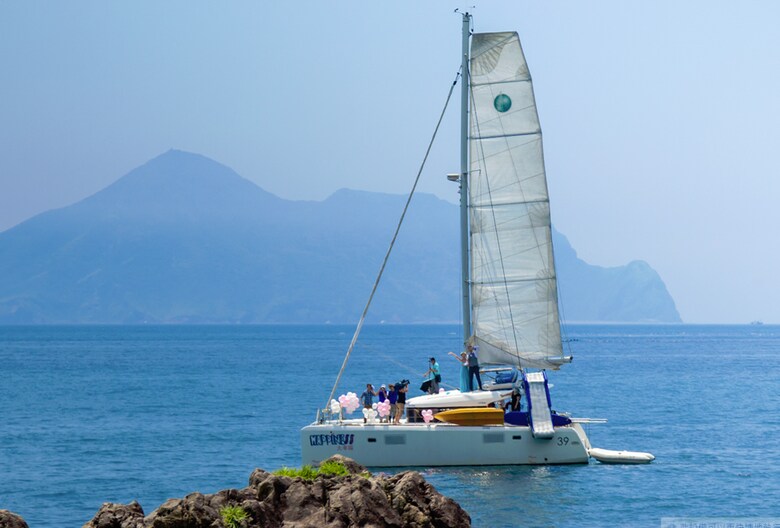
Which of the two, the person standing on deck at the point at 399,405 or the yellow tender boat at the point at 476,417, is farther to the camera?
the person standing on deck at the point at 399,405

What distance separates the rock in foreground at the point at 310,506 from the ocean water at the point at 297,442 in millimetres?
6237

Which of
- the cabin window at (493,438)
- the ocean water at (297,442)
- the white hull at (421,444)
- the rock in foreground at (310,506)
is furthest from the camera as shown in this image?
the cabin window at (493,438)

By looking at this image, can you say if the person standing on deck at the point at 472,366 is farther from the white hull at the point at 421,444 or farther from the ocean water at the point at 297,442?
the ocean water at the point at 297,442

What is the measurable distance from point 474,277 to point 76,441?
19.6 m

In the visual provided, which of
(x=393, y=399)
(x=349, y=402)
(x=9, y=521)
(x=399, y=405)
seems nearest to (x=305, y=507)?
(x=9, y=521)

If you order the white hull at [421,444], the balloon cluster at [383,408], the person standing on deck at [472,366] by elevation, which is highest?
the person standing on deck at [472,366]

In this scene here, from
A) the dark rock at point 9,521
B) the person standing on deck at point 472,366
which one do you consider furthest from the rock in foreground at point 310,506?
the person standing on deck at point 472,366

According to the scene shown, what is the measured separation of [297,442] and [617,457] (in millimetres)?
14826

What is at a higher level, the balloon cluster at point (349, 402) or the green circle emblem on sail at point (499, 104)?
the green circle emblem on sail at point (499, 104)

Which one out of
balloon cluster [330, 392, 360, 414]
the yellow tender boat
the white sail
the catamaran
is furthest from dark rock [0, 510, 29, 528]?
the white sail

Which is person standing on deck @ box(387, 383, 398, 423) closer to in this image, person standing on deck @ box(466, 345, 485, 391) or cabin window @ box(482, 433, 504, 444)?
cabin window @ box(482, 433, 504, 444)

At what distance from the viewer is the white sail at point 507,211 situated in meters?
39.1

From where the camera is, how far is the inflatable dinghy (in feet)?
123

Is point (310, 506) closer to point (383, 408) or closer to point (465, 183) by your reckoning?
point (383, 408)
